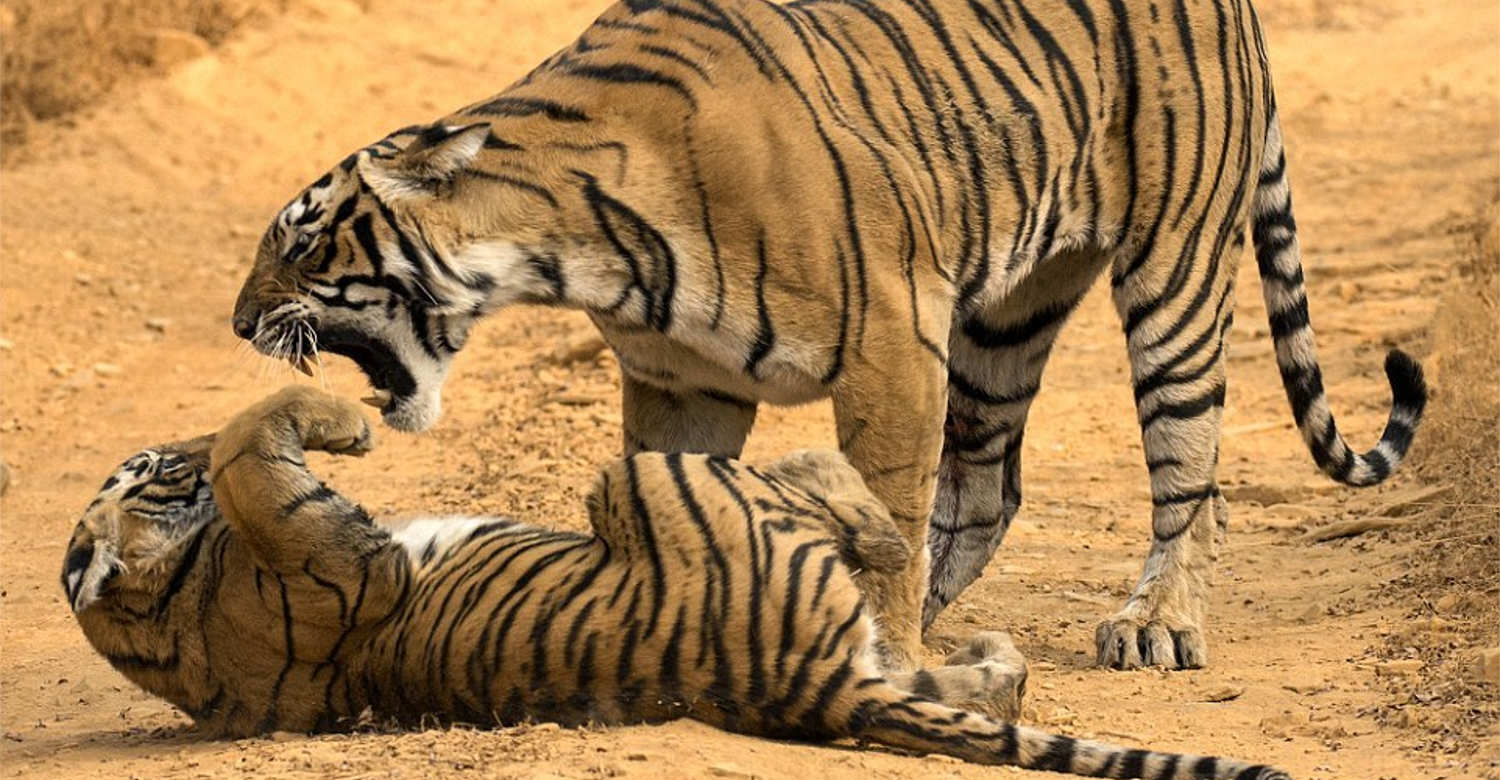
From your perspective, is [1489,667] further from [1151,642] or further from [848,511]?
[848,511]

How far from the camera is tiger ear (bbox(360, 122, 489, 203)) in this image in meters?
5.03

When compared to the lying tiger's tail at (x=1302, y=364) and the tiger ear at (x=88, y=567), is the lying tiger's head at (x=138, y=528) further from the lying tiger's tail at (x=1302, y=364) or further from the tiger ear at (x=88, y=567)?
the lying tiger's tail at (x=1302, y=364)

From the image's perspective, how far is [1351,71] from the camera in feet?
52.0

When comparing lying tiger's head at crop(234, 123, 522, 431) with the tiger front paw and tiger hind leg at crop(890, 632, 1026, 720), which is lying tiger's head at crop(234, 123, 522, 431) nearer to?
tiger hind leg at crop(890, 632, 1026, 720)

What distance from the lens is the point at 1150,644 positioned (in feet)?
18.8

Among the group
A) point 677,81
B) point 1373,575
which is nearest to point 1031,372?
point 1373,575

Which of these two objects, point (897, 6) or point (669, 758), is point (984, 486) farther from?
point (669, 758)

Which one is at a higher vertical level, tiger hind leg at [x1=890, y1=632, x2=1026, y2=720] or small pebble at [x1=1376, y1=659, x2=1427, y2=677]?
small pebble at [x1=1376, y1=659, x2=1427, y2=677]

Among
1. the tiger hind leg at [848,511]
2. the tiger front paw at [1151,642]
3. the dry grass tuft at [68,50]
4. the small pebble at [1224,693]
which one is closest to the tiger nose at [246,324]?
the tiger hind leg at [848,511]

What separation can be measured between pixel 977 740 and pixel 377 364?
1.81 m

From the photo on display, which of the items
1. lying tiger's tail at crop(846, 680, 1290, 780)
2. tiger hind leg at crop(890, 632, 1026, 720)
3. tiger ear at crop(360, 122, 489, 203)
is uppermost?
tiger ear at crop(360, 122, 489, 203)

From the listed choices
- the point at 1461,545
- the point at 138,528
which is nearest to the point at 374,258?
the point at 138,528

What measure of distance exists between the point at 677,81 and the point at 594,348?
4.08 meters

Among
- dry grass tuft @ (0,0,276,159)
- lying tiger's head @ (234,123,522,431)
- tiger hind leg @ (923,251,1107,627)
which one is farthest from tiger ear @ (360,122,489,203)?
dry grass tuft @ (0,0,276,159)
